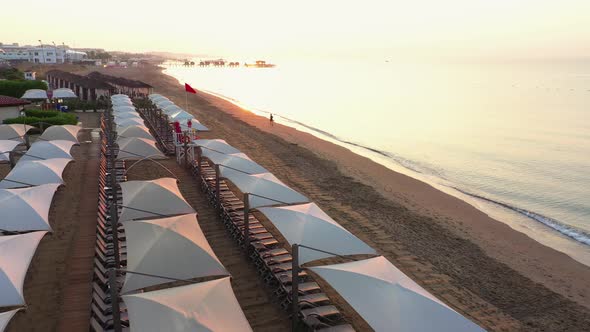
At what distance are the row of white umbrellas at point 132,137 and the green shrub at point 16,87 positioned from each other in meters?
11.2

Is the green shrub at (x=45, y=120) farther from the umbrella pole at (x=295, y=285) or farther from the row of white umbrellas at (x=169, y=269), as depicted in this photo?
the umbrella pole at (x=295, y=285)

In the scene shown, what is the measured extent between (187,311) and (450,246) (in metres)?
9.87

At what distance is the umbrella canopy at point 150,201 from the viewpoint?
30.2ft

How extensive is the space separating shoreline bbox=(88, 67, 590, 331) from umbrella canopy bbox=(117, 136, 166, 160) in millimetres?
5819

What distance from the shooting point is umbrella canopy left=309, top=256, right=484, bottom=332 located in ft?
17.4

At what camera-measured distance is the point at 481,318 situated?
876 cm

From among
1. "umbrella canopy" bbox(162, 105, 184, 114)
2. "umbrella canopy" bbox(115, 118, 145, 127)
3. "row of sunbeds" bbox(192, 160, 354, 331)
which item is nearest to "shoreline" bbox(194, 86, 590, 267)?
"row of sunbeds" bbox(192, 160, 354, 331)

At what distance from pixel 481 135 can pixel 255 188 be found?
31824 mm

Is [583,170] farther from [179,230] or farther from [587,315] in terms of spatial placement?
[179,230]

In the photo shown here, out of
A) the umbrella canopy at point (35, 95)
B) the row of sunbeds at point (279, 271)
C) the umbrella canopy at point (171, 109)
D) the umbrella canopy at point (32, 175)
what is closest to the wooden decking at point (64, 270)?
the umbrella canopy at point (32, 175)

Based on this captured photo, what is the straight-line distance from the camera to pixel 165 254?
6.93 m

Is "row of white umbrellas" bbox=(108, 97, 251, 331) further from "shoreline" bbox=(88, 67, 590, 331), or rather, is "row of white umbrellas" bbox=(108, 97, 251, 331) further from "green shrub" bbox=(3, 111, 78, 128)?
"green shrub" bbox=(3, 111, 78, 128)

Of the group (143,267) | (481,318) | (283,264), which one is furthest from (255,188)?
(481,318)

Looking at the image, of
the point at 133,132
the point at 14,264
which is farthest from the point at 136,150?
the point at 14,264
